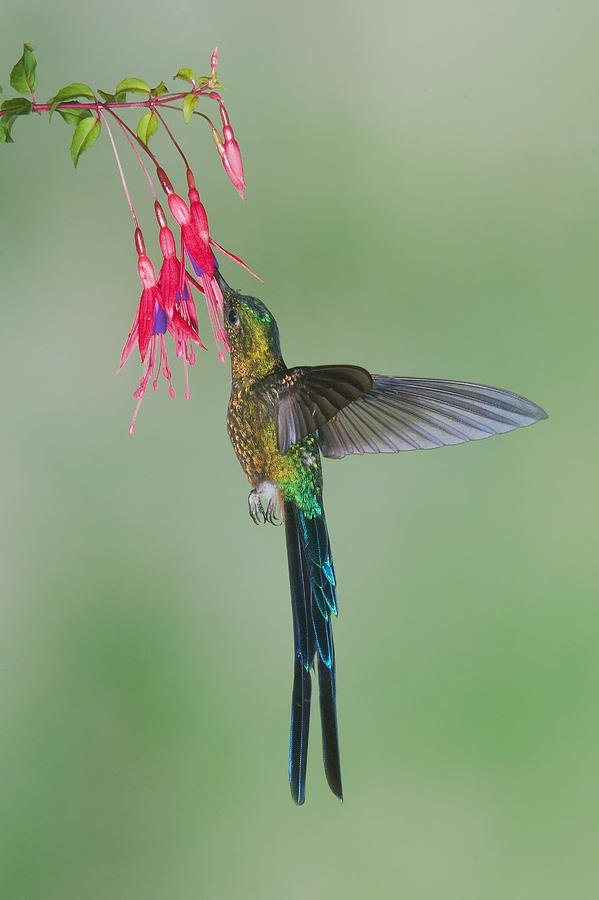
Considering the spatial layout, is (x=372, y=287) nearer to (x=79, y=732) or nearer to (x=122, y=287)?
(x=122, y=287)

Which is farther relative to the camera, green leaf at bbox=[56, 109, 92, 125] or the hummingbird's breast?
the hummingbird's breast

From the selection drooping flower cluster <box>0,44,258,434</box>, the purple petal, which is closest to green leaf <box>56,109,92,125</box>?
drooping flower cluster <box>0,44,258,434</box>

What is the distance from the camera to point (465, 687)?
4.99 ft

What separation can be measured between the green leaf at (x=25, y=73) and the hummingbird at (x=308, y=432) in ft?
0.63

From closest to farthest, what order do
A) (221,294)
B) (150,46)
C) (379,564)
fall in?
(221,294) → (150,46) → (379,564)

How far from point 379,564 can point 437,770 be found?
13.7 inches

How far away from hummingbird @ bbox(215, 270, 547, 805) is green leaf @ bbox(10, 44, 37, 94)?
19 cm

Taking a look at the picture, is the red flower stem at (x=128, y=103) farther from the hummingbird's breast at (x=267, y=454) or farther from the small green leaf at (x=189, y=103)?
the hummingbird's breast at (x=267, y=454)

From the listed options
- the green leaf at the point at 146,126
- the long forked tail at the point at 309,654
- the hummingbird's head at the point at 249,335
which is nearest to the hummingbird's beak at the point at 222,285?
the hummingbird's head at the point at 249,335

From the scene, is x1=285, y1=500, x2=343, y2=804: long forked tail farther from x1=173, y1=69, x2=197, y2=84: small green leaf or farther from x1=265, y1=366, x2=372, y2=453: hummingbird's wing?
x1=173, y1=69, x2=197, y2=84: small green leaf

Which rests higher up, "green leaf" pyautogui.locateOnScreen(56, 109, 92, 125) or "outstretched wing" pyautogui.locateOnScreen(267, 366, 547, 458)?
"green leaf" pyautogui.locateOnScreen(56, 109, 92, 125)

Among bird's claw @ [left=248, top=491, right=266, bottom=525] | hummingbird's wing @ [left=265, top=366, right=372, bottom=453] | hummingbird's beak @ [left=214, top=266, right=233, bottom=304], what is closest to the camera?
hummingbird's wing @ [left=265, top=366, right=372, bottom=453]

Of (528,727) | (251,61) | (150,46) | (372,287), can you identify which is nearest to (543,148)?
(372,287)

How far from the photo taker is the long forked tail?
75 centimetres
